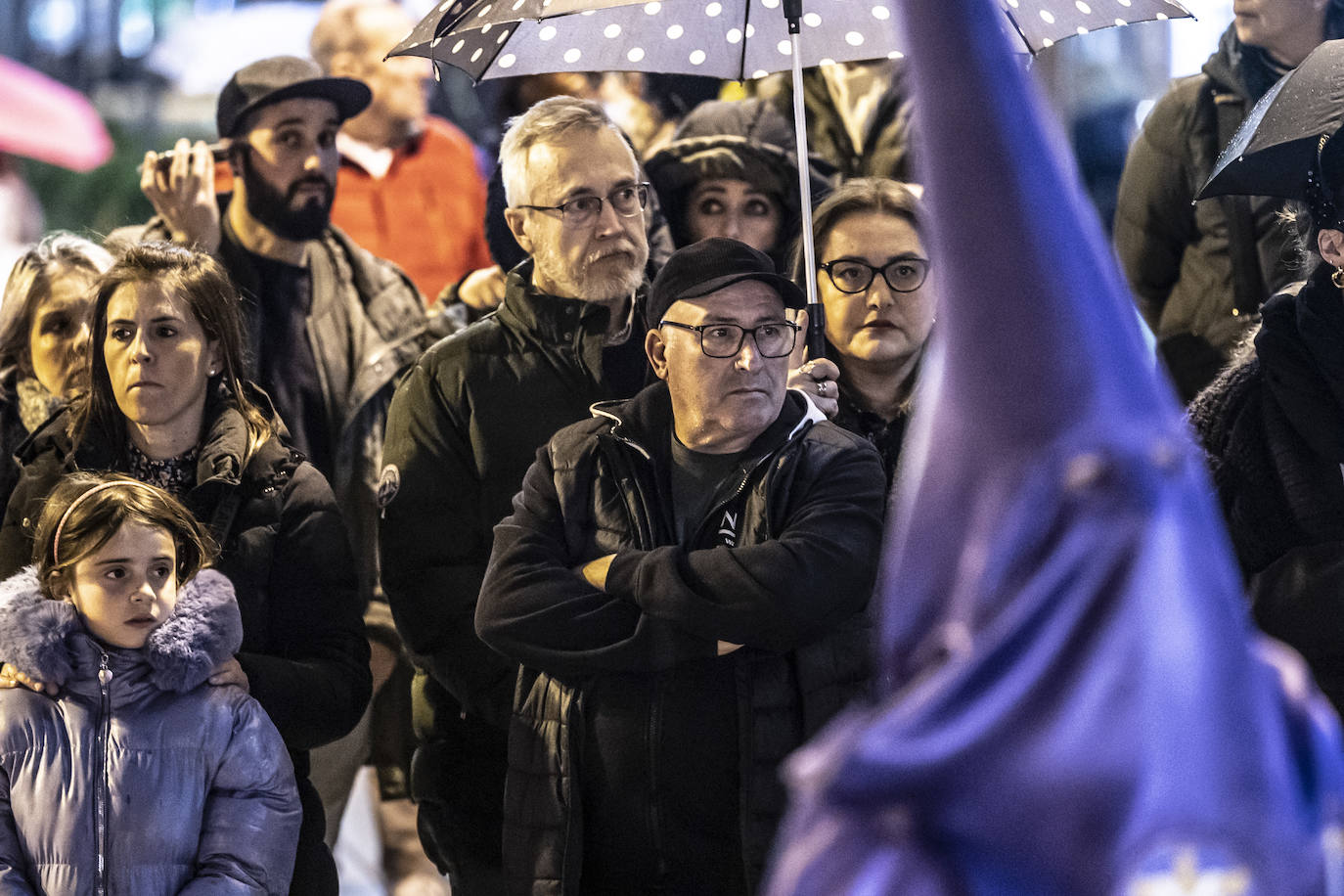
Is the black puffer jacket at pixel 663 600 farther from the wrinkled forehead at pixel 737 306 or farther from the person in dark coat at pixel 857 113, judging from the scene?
the person in dark coat at pixel 857 113

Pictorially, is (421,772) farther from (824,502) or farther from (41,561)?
(824,502)

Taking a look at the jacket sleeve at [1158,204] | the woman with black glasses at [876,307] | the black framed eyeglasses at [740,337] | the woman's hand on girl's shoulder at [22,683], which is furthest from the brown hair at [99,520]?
the jacket sleeve at [1158,204]

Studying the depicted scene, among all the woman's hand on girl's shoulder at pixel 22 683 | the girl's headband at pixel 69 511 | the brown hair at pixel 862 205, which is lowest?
the woman's hand on girl's shoulder at pixel 22 683

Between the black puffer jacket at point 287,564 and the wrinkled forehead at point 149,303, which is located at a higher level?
the wrinkled forehead at point 149,303

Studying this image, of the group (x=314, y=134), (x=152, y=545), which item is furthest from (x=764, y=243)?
(x=152, y=545)

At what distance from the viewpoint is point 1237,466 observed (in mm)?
3664

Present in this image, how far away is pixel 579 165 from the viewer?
4383 millimetres

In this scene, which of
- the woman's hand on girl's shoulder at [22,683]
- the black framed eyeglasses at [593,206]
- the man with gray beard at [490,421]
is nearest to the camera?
the woman's hand on girl's shoulder at [22,683]

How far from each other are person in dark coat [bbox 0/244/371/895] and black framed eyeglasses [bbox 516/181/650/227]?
0.79 meters

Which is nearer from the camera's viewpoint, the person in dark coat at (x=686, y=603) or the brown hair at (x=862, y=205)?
the person in dark coat at (x=686, y=603)

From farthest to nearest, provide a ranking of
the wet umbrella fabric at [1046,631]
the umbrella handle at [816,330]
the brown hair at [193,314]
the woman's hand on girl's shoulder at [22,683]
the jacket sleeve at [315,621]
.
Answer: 1. the brown hair at [193,314]
2. the umbrella handle at [816,330]
3. the jacket sleeve at [315,621]
4. the woman's hand on girl's shoulder at [22,683]
5. the wet umbrella fabric at [1046,631]

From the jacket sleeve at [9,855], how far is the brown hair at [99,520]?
38 cm

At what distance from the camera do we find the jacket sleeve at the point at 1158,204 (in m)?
5.10

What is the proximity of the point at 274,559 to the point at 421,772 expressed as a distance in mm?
732
